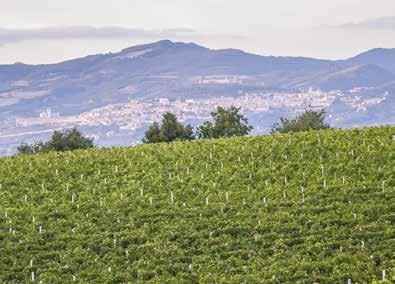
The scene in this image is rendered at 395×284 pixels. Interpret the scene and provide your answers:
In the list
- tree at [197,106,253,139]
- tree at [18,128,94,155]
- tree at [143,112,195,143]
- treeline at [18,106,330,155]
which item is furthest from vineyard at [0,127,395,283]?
tree at [197,106,253,139]

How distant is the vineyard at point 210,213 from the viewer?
2730 centimetres

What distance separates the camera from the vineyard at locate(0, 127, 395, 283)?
1075 inches

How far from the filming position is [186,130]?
7419 centimetres

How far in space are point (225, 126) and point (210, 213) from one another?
154ft

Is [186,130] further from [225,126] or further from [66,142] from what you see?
[66,142]

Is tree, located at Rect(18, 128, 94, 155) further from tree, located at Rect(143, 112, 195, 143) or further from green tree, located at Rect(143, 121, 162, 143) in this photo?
tree, located at Rect(143, 112, 195, 143)

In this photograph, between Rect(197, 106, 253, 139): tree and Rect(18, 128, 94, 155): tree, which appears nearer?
Rect(18, 128, 94, 155): tree

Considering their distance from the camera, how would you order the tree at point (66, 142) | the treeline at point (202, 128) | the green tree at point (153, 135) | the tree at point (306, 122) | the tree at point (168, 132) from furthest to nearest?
the tree at point (306, 122)
the treeline at point (202, 128)
the tree at point (168, 132)
the green tree at point (153, 135)
the tree at point (66, 142)

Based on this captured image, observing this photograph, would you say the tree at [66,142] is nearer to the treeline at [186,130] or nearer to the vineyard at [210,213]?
the treeline at [186,130]

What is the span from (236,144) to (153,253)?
59.0 ft

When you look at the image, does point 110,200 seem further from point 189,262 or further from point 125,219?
point 189,262

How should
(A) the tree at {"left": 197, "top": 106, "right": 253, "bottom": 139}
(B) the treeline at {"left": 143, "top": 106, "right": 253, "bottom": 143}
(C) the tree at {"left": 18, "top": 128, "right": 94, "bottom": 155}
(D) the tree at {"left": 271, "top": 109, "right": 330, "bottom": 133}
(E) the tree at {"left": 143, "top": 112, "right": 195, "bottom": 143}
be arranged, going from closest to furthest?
1. (C) the tree at {"left": 18, "top": 128, "right": 94, "bottom": 155}
2. (E) the tree at {"left": 143, "top": 112, "right": 195, "bottom": 143}
3. (B) the treeline at {"left": 143, "top": 106, "right": 253, "bottom": 143}
4. (D) the tree at {"left": 271, "top": 109, "right": 330, "bottom": 133}
5. (A) the tree at {"left": 197, "top": 106, "right": 253, "bottom": 139}

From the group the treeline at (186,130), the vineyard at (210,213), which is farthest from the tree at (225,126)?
the vineyard at (210,213)

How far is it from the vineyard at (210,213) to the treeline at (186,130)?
24559mm
